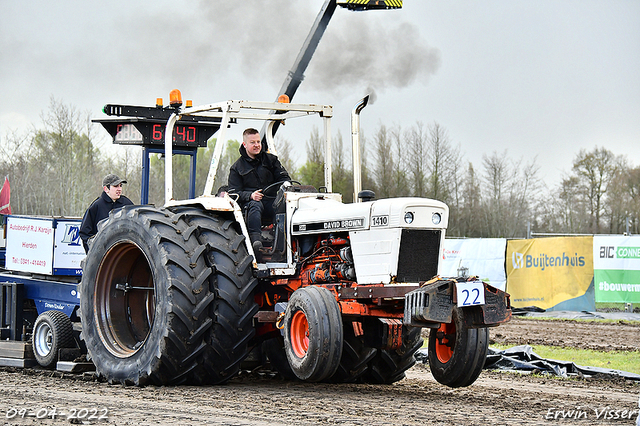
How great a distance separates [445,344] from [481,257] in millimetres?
14273

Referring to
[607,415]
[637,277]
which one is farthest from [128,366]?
[637,277]

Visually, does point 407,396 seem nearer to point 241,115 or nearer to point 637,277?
point 241,115

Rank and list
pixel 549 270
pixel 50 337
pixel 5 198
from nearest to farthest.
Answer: pixel 50 337, pixel 5 198, pixel 549 270

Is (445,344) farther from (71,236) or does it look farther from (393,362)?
(71,236)

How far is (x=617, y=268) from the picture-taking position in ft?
55.7

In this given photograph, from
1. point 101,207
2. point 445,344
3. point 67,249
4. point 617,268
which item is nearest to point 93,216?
point 101,207

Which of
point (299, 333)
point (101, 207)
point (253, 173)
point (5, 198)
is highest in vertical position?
point (5, 198)

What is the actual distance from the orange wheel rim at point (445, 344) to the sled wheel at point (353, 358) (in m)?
0.73

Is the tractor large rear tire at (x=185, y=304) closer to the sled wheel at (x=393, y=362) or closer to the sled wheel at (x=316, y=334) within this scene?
the sled wheel at (x=316, y=334)

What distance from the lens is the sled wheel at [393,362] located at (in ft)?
24.3

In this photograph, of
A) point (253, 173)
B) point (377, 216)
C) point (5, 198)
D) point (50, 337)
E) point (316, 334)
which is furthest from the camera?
point (5, 198)

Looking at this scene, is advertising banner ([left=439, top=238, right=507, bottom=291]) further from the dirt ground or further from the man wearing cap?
the man wearing cap

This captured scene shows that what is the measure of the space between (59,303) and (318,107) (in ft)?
13.0

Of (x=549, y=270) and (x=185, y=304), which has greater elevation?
(x=549, y=270)
